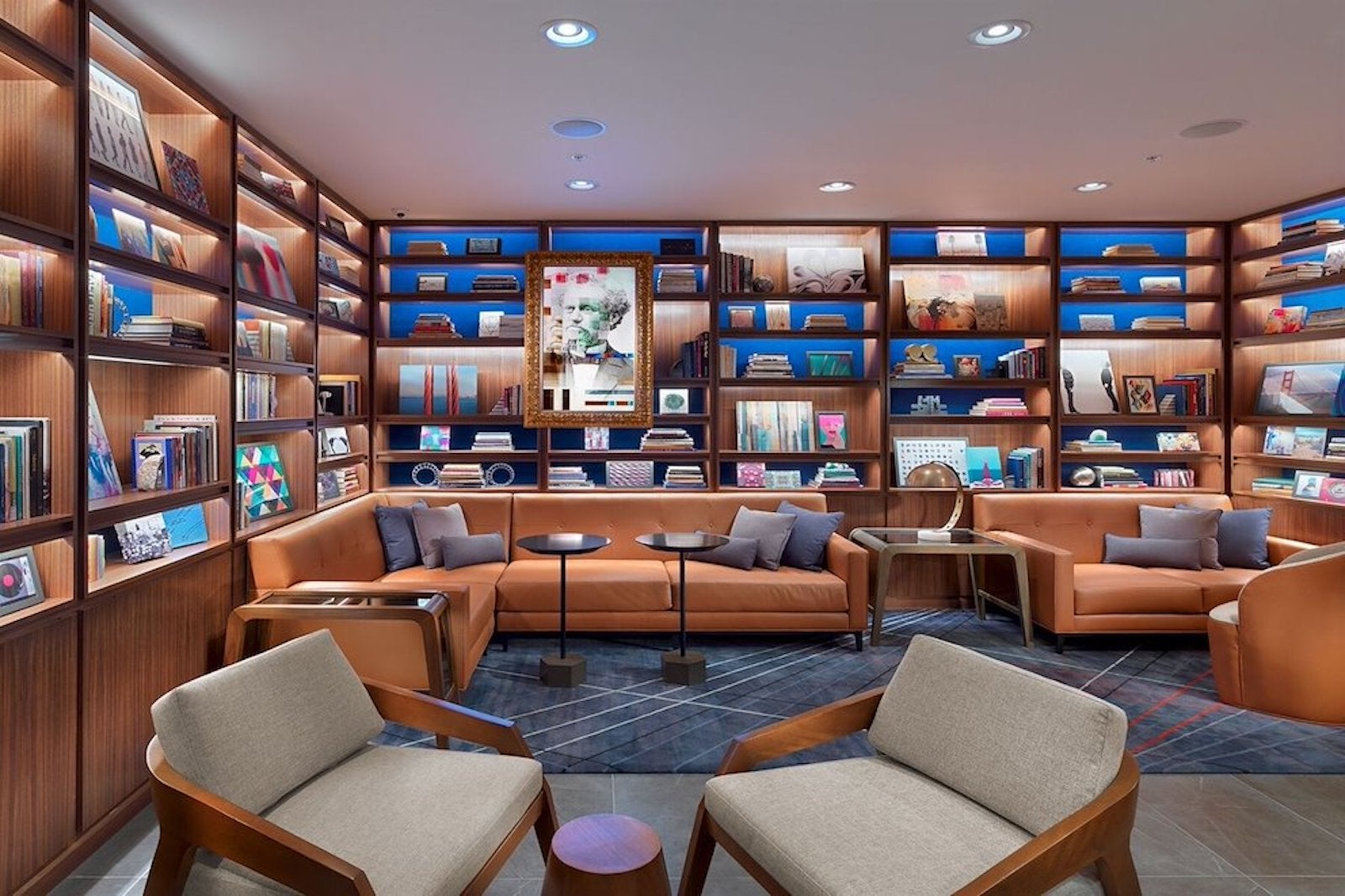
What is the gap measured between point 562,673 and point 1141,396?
184 inches

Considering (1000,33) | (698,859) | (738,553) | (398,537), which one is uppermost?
(1000,33)

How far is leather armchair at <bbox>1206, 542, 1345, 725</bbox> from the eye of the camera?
3789 mm

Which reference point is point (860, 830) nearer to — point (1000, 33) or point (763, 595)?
point (1000, 33)

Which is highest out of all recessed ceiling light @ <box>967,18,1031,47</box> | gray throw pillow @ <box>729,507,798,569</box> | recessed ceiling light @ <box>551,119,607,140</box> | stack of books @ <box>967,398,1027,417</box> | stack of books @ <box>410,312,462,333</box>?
recessed ceiling light @ <box>551,119,607,140</box>

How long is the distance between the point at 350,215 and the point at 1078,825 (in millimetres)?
5461

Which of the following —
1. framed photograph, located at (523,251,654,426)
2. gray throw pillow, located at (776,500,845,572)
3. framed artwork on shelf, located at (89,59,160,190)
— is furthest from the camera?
framed photograph, located at (523,251,654,426)

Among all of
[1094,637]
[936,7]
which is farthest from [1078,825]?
[1094,637]

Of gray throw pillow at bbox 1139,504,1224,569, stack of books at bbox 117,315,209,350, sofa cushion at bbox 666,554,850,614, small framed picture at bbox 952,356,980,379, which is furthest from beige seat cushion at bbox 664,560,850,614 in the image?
stack of books at bbox 117,315,209,350

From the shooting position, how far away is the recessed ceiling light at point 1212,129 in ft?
12.7

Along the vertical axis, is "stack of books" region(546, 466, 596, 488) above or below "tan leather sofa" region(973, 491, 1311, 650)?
above

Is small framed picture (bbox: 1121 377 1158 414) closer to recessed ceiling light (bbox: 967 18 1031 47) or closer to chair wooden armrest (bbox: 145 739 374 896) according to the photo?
recessed ceiling light (bbox: 967 18 1031 47)

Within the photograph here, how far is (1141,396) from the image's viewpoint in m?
6.03

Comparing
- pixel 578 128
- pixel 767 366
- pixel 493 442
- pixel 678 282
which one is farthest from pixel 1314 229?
pixel 493 442

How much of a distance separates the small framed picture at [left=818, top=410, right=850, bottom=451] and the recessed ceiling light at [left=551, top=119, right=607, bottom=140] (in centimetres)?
285
